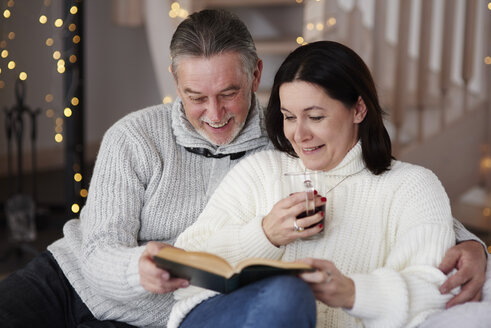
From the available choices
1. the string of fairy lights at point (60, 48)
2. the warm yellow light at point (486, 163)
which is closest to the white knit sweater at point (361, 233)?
the string of fairy lights at point (60, 48)

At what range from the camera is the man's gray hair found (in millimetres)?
1943

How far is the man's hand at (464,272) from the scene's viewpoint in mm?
1637

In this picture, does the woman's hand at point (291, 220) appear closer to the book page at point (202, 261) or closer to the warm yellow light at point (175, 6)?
the book page at point (202, 261)

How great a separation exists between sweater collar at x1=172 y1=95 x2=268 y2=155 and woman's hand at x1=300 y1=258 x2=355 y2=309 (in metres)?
0.67

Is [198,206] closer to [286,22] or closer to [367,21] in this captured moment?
[286,22]

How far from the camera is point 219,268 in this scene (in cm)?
144

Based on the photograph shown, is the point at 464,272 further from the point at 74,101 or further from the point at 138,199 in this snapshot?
the point at 74,101

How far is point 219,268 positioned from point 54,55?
2771mm

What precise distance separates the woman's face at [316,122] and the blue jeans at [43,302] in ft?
2.24

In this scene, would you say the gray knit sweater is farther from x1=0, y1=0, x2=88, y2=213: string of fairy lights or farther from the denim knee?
x1=0, y1=0, x2=88, y2=213: string of fairy lights

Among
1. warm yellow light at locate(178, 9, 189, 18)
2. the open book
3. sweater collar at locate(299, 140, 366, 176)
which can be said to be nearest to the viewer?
the open book

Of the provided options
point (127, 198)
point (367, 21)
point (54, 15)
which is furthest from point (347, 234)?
point (54, 15)

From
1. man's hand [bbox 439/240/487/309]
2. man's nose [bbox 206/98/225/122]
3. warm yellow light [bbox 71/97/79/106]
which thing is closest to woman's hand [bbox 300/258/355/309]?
man's hand [bbox 439/240/487/309]

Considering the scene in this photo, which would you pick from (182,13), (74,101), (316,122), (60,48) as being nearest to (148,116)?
(316,122)
